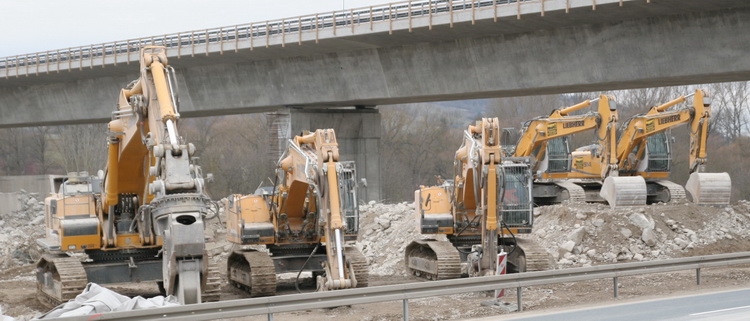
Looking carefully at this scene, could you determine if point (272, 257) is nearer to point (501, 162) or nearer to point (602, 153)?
point (501, 162)

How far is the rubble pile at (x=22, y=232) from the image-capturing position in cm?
3344

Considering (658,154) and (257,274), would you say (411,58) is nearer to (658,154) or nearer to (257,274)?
(658,154)

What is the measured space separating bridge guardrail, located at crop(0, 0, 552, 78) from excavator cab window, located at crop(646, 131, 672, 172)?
7.19m

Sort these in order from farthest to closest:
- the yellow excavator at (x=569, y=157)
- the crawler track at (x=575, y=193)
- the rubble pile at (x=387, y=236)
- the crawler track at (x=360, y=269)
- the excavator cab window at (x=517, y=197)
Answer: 1. the crawler track at (x=575, y=193)
2. the yellow excavator at (x=569, y=157)
3. the rubble pile at (x=387, y=236)
4. the excavator cab window at (x=517, y=197)
5. the crawler track at (x=360, y=269)

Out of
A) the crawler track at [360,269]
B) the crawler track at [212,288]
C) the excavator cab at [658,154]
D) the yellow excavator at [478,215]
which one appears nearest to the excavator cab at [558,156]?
the excavator cab at [658,154]

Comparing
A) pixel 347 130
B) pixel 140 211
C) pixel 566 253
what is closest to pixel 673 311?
pixel 140 211

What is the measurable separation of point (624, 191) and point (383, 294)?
60.1 ft

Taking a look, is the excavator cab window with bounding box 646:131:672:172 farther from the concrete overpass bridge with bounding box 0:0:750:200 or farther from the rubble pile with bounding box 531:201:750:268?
the rubble pile with bounding box 531:201:750:268

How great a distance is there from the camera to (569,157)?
37.3 m

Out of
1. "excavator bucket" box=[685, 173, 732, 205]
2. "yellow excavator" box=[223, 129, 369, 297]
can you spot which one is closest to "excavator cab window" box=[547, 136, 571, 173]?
"excavator bucket" box=[685, 173, 732, 205]

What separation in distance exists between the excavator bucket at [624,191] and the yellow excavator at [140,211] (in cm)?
1687

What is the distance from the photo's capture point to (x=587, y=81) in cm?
3509

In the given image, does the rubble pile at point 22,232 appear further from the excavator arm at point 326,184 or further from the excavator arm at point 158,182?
the excavator arm at point 326,184

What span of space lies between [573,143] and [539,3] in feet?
130
